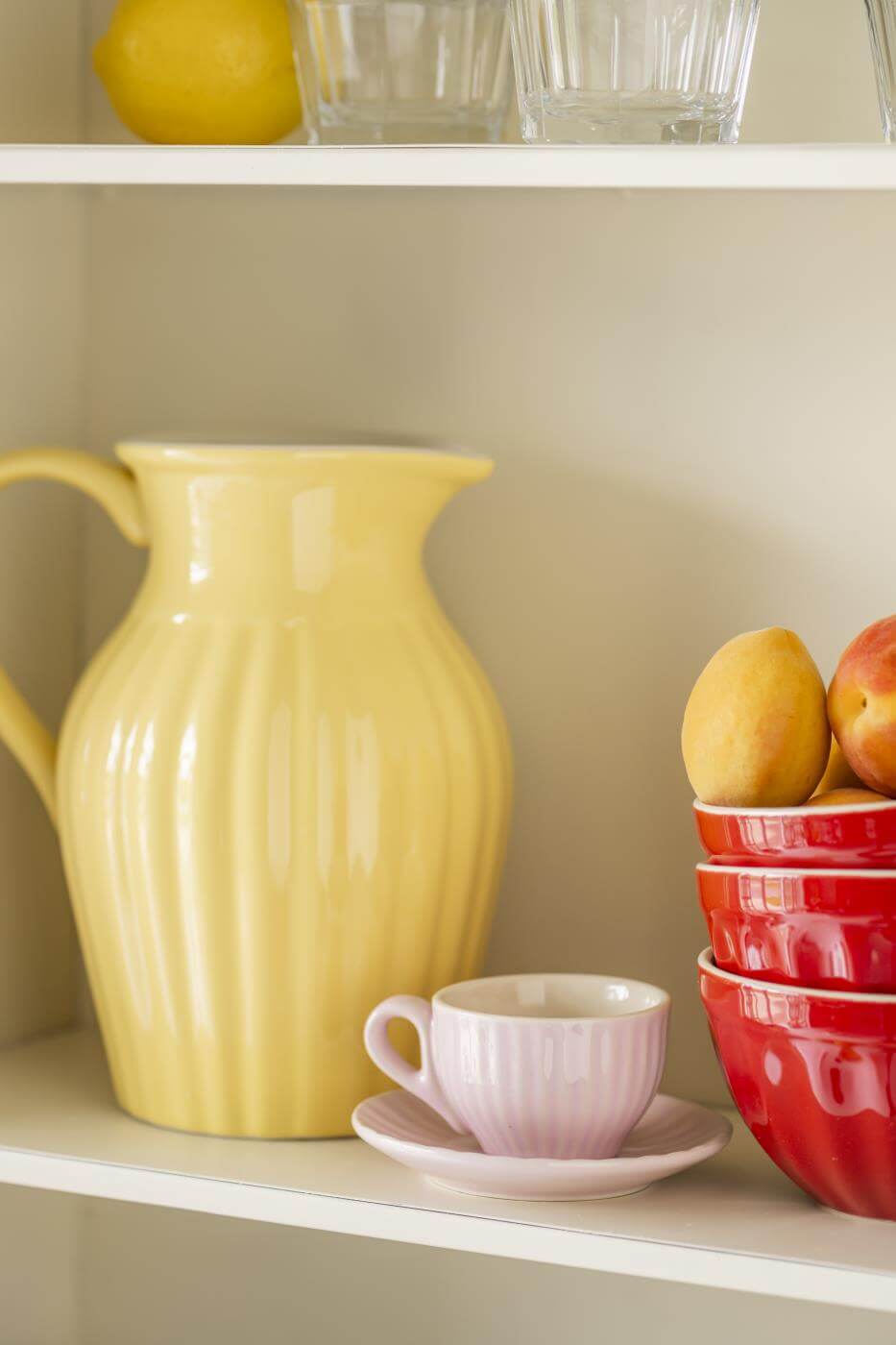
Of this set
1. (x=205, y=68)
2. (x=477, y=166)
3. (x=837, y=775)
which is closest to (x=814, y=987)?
(x=837, y=775)

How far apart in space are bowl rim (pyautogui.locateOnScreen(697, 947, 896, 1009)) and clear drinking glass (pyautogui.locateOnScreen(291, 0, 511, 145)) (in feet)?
1.33

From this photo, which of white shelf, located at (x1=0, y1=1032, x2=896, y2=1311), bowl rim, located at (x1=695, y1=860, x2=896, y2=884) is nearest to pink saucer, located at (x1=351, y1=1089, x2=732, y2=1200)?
white shelf, located at (x1=0, y1=1032, x2=896, y2=1311)

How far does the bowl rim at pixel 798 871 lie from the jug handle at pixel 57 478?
357mm

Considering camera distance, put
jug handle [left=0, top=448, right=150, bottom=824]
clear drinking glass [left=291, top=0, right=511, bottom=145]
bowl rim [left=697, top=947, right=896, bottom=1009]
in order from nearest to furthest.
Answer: bowl rim [left=697, top=947, right=896, bottom=1009] → clear drinking glass [left=291, top=0, right=511, bottom=145] → jug handle [left=0, top=448, right=150, bottom=824]

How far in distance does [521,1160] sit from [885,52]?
505 millimetres

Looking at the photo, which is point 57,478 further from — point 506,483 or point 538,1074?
point 538,1074

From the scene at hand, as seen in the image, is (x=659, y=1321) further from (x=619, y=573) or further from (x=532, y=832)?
(x=619, y=573)

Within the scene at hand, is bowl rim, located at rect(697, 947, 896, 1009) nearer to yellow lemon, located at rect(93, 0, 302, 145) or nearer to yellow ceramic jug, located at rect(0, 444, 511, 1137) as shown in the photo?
yellow ceramic jug, located at rect(0, 444, 511, 1137)

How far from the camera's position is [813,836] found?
2.17 feet

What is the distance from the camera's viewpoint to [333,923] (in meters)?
0.78

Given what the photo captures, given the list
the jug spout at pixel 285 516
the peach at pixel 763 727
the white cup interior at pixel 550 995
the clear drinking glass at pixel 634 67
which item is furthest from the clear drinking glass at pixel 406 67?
the white cup interior at pixel 550 995

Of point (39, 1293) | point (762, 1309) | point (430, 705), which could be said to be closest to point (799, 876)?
point (430, 705)

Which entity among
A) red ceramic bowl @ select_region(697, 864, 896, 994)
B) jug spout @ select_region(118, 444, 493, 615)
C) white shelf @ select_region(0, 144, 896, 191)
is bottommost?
red ceramic bowl @ select_region(697, 864, 896, 994)

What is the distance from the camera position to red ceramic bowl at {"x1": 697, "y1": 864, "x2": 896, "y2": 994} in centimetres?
65
